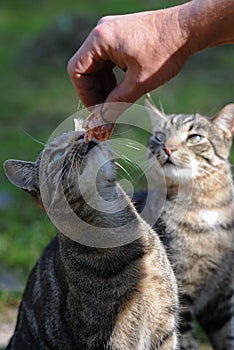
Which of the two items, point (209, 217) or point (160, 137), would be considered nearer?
point (209, 217)

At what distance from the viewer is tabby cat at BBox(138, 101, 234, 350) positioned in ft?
15.1

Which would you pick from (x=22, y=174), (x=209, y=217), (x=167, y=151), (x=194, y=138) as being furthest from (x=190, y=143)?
(x=22, y=174)

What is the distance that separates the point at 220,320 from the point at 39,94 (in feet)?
24.3

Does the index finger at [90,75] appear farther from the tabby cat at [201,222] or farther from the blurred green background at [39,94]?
the blurred green background at [39,94]

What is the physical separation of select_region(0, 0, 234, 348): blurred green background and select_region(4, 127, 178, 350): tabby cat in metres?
2.31

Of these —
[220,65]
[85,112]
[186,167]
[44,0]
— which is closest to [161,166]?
[186,167]

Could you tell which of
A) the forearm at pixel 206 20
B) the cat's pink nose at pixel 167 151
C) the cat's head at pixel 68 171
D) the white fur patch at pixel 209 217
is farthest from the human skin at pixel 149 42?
the white fur patch at pixel 209 217

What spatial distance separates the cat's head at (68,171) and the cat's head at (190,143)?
4.01ft

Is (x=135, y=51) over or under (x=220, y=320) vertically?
over

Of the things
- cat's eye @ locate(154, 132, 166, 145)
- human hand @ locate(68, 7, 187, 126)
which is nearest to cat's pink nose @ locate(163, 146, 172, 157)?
cat's eye @ locate(154, 132, 166, 145)

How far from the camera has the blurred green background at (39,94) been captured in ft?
21.3

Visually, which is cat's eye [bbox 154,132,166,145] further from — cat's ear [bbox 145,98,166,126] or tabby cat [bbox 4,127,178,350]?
tabby cat [bbox 4,127,178,350]

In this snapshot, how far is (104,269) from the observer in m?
3.52

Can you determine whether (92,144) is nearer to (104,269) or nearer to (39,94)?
(104,269)
